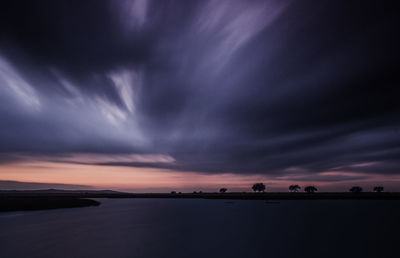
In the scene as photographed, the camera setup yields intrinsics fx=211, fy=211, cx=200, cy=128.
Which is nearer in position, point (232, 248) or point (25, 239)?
point (232, 248)

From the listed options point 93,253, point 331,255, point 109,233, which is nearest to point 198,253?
point 93,253

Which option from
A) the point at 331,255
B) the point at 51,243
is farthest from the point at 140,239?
the point at 331,255

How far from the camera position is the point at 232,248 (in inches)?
1110

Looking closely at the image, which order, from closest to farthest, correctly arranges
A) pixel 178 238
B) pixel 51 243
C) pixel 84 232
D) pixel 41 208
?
pixel 51 243
pixel 178 238
pixel 84 232
pixel 41 208

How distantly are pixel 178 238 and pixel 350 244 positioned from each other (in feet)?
83.4

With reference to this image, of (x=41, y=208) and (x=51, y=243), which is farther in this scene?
(x=41, y=208)

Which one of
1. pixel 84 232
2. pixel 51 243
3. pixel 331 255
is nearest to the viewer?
pixel 331 255

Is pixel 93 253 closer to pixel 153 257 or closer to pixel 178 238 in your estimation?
pixel 153 257

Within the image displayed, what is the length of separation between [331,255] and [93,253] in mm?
28050

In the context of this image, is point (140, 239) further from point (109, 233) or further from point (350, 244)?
point (350, 244)

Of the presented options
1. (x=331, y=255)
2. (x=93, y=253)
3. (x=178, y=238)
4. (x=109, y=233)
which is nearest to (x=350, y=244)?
(x=331, y=255)

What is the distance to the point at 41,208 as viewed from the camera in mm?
80625

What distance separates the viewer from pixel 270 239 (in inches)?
1323

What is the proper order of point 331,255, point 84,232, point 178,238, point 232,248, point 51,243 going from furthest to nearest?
point 84,232 → point 178,238 → point 51,243 → point 232,248 → point 331,255
